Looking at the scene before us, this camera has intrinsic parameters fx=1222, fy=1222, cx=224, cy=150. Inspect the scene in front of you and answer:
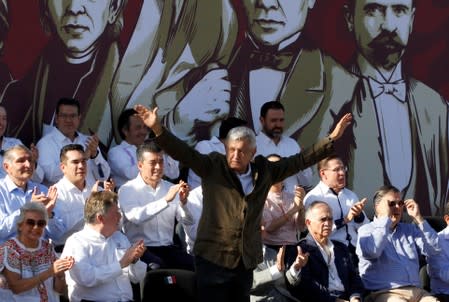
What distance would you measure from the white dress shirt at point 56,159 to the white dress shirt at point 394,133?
332 centimetres

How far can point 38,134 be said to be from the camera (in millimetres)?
9500

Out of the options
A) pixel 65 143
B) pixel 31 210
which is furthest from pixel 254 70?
pixel 31 210

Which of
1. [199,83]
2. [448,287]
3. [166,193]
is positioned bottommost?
[448,287]

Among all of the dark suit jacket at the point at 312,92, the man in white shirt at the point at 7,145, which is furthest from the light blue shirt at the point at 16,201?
the dark suit jacket at the point at 312,92

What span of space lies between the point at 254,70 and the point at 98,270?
12.2ft

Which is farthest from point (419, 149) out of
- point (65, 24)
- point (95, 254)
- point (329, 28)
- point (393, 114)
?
point (95, 254)

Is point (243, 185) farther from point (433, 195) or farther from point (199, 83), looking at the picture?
point (433, 195)

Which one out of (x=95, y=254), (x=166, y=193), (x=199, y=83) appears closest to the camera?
(x=95, y=254)

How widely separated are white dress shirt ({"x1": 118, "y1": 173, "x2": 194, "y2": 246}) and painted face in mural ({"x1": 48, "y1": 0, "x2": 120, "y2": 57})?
141 cm

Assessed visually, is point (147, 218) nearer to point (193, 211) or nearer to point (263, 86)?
point (193, 211)

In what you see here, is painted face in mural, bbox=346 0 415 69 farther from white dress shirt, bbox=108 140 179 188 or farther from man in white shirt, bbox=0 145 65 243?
man in white shirt, bbox=0 145 65 243

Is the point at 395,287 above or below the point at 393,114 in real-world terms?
below

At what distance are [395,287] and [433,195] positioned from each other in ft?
10.3

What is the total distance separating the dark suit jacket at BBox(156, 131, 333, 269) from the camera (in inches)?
301
